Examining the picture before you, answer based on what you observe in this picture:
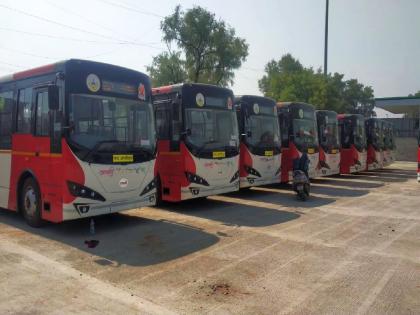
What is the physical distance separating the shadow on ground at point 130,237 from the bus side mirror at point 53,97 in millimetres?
2399

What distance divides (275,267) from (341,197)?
800 centimetres

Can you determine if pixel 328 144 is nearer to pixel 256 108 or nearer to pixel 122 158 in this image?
pixel 256 108

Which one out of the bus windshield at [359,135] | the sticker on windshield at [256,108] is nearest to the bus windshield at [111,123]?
the sticker on windshield at [256,108]

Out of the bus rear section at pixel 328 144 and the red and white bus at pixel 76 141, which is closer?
the red and white bus at pixel 76 141

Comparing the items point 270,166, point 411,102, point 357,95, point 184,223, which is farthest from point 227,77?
point 357,95

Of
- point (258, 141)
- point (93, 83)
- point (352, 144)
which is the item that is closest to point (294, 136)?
point (258, 141)

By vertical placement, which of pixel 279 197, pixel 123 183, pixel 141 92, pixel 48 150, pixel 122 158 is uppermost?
pixel 141 92

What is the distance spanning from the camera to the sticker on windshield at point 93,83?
8.11 metres

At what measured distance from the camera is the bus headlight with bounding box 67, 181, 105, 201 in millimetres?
7836

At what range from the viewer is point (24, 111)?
354 inches

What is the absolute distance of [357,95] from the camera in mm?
80688

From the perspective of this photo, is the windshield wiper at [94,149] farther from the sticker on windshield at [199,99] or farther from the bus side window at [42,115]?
the sticker on windshield at [199,99]

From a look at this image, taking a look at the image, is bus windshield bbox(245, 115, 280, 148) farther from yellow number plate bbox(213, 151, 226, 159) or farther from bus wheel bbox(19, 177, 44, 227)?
bus wheel bbox(19, 177, 44, 227)

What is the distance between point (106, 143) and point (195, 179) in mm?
3191
